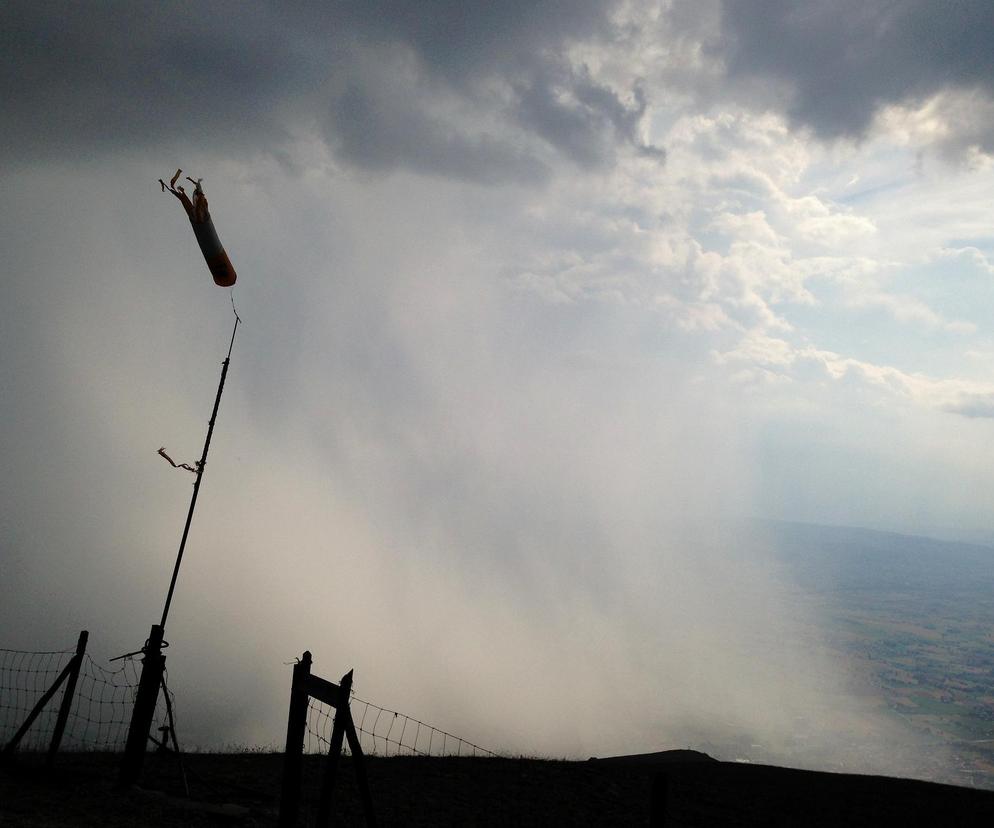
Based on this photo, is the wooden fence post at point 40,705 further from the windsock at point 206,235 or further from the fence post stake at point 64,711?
the windsock at point 206,235

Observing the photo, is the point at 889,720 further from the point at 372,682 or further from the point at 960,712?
the point at 372,682

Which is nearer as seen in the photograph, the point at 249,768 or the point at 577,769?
the point at 249,768

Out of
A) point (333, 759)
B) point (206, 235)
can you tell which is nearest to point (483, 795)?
point (333, 759)

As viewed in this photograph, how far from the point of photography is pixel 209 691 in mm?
199375

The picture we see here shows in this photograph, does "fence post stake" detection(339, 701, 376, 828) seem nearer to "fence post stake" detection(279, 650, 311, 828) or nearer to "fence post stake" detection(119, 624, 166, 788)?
"fence post stake" detection(279, 650, 311, 828)

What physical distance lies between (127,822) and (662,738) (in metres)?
189

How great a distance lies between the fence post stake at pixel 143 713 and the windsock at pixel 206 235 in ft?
40.1

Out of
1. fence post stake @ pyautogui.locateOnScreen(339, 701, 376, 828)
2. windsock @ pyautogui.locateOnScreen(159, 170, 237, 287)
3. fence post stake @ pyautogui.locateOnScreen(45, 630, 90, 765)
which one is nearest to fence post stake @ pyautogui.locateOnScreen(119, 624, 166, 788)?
fence post stake @ pyautogui.locateOnScreen(45, 630, 90, 765)

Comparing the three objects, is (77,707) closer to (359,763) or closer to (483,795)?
(483,795)

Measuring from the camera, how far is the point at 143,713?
52.1 ft

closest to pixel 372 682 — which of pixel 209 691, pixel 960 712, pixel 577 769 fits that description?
pixel 209 691

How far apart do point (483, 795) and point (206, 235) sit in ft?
65.8

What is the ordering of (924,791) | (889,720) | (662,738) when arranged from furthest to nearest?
(889,720)
(662,738)
(924,791)

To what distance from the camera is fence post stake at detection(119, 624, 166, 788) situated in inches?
615
